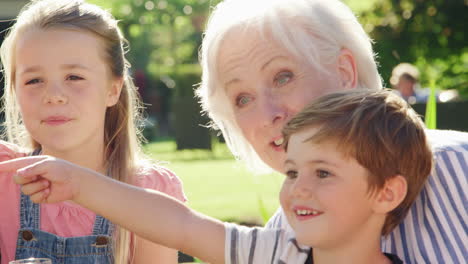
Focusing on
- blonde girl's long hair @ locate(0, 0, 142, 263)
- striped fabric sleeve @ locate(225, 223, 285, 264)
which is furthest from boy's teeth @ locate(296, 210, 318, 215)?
blonde girl's long hair @ locate(0, 0, 142, 263)

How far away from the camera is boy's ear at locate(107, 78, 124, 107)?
123 inches

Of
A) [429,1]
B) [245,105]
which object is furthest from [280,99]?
[429,1]

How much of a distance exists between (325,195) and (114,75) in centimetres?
135

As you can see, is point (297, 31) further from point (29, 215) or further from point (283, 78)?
point (29, 215)

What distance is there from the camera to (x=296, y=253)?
2.31m

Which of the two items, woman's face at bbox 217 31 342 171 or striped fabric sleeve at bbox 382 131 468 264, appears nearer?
striped fabric sleeve at bbox 382 131 468 264

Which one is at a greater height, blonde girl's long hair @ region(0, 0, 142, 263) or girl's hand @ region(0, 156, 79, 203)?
blonde girl's long hair @ region(0, 0, 142, 263)

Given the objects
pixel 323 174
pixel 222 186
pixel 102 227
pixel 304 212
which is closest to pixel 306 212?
pixel 304 212

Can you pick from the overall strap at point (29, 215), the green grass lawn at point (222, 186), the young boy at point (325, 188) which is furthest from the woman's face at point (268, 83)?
the green grass lawn at point (222, 186)

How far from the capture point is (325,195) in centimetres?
207

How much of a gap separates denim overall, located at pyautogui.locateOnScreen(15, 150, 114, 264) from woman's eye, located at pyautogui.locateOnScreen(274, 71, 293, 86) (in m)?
0.85

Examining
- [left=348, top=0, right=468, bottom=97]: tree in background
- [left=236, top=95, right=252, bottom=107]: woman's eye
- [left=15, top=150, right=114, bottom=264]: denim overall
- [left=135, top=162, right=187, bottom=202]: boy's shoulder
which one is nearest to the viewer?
[left=236, top=95, right=252, bottom=107]: woman's eye

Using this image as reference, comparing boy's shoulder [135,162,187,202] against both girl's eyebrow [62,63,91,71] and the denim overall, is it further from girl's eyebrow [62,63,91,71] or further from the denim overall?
girl's eyebrow [62,63,91,71]

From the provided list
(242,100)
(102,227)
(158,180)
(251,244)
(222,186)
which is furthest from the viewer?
(222,186)
